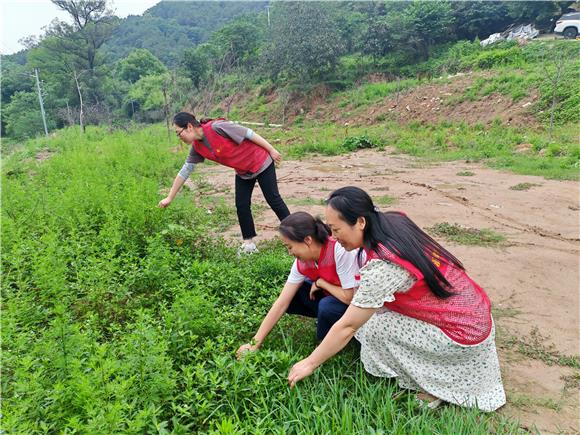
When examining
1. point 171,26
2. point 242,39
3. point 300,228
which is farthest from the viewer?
point 171,26

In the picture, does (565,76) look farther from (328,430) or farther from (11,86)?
(11,86)

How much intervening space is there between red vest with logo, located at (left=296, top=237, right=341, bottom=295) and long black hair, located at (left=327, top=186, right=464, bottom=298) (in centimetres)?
47

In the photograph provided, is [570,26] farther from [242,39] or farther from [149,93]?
[149,93]

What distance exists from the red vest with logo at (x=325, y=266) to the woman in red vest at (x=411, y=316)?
0.68 feet

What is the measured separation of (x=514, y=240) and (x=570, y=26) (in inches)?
889

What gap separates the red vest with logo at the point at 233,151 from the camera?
4.08 meters

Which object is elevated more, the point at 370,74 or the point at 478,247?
the point at 370,74

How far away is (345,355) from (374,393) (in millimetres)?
432

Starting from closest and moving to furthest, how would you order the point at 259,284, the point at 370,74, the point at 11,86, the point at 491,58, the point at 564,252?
the point at 259,284 → the point at 564,252 → the point at 491,58 → the point at 370,74 → the point at 11,86

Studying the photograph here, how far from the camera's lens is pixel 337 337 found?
2.09m

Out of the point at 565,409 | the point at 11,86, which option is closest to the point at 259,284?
the point at 565,409

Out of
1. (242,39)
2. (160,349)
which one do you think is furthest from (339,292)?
(242,39)

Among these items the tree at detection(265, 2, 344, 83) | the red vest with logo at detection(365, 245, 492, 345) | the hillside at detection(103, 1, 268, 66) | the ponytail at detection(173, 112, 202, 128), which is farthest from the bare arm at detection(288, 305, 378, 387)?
the hillside at detection(103, 1, 268, 66)

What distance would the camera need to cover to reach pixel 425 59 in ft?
89.9
